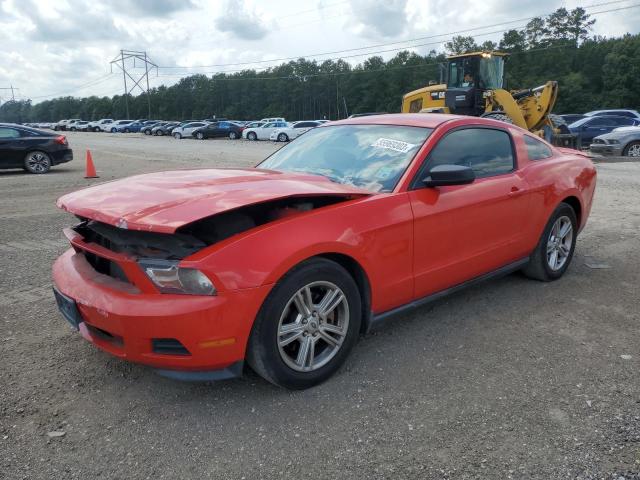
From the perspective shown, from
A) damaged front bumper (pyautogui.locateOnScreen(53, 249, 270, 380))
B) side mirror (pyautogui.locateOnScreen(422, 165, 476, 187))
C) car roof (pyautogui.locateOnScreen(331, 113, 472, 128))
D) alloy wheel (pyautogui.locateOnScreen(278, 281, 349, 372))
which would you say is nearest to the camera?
damaged front bumper (pyautogui.locateOnScreen(53, 249, 270, 380))

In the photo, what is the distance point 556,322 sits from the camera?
3.95 meters

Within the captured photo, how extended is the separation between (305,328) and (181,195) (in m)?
1.03

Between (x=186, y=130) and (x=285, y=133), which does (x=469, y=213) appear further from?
(x=186, y=130)

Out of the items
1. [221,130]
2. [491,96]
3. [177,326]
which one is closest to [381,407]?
[177,326]

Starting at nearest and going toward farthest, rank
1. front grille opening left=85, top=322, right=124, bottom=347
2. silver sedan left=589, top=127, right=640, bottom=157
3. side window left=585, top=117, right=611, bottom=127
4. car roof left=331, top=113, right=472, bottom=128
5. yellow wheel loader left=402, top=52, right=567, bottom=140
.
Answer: front grille opening left=85, top=322, right=124, bottom=347
car roof left=331, top=113, right=472, bottom=128
yellow wheel loader left=402, top=52, right=567, bottom=140
silver sedan left=589, top=127, right=640, bottom=157
side window left=585, top=117, right=611, bottom=127

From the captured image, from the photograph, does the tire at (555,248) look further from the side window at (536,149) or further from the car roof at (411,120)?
the car roof at (411,120)

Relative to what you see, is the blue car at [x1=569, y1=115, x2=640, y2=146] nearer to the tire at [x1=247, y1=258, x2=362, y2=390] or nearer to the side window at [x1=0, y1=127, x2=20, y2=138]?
the side window at [x1=0, y1=127, x2=20, y2=138]

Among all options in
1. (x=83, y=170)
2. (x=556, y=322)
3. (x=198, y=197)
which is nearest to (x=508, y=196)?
(x=556, y=322)

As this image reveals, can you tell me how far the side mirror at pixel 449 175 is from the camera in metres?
3.41

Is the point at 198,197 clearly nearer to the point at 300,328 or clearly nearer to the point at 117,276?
the point at 117,276

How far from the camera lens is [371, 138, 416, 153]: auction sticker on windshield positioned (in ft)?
12.2

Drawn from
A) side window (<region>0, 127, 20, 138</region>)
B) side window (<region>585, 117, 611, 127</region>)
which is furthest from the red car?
side window (<region>585, 117, 611, 127</region>)

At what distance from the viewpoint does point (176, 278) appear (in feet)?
8.68

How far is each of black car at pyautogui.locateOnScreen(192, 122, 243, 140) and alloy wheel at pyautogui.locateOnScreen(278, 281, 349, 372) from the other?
42.9m
